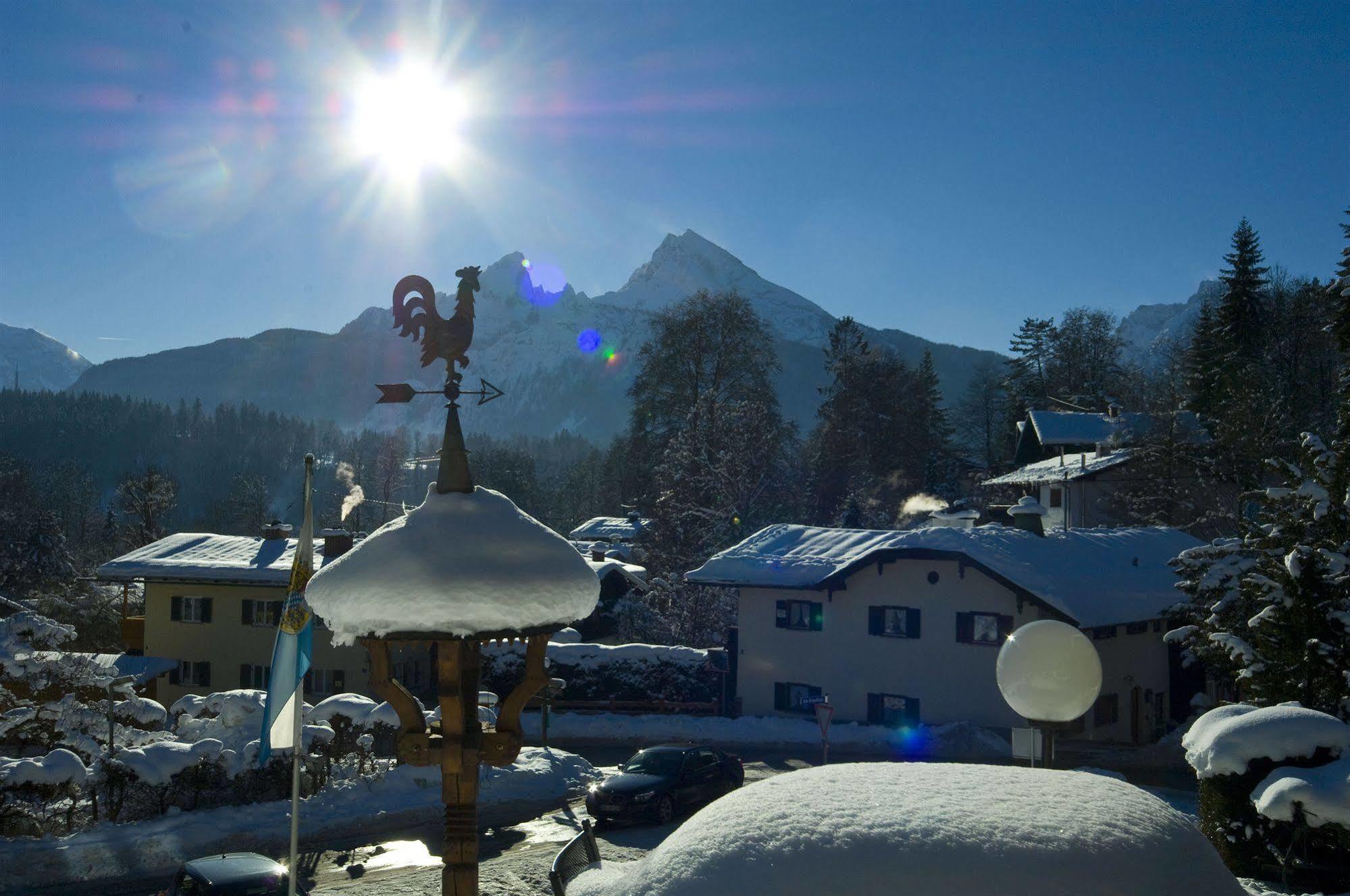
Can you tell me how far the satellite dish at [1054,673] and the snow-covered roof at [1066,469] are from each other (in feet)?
140

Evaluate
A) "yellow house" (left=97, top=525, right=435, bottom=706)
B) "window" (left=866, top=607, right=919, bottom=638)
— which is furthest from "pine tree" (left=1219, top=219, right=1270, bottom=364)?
"yellow house" (left=97, top=525, right=435, bottom=706)

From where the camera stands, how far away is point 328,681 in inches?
1364

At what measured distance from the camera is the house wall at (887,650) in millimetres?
29969

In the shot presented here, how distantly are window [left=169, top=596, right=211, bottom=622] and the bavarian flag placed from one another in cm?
3037

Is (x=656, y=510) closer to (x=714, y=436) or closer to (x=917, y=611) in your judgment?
(x=714, y=436)

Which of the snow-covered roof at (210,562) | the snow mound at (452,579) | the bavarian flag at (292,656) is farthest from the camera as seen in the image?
the snow-covered roof at (210,562)

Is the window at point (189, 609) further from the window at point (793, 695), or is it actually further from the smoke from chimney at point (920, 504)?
the smoke from chimney at point (920, 504)

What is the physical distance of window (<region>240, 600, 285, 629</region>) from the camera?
119 ft

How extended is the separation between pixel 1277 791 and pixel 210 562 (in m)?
35.2

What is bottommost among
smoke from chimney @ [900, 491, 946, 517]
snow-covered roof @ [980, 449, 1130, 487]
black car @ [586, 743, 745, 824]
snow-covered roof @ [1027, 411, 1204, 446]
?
black car @ [586, 743, 745, 824]

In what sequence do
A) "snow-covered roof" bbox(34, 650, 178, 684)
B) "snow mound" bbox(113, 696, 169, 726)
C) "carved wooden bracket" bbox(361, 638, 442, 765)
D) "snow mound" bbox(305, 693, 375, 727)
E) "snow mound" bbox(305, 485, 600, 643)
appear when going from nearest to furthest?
"snow mound" bbox(305, 485, 600, 643), "carved wooden bracket" bbox(361, 638, 442, 765), "snow mound" bbox(113, 696, 169, 726), "snow mound" bbox(305, 693, 375, 727), "snow-covered roof" bbox(34, 650, 178, 684)

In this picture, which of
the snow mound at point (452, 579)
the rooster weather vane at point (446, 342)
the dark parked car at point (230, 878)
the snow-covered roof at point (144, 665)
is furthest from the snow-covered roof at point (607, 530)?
the snow mound at point (452, 579)

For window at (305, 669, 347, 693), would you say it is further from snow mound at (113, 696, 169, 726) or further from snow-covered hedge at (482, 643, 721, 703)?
snow mound at (113, 696, 169, 726)

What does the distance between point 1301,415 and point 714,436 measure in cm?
3016
